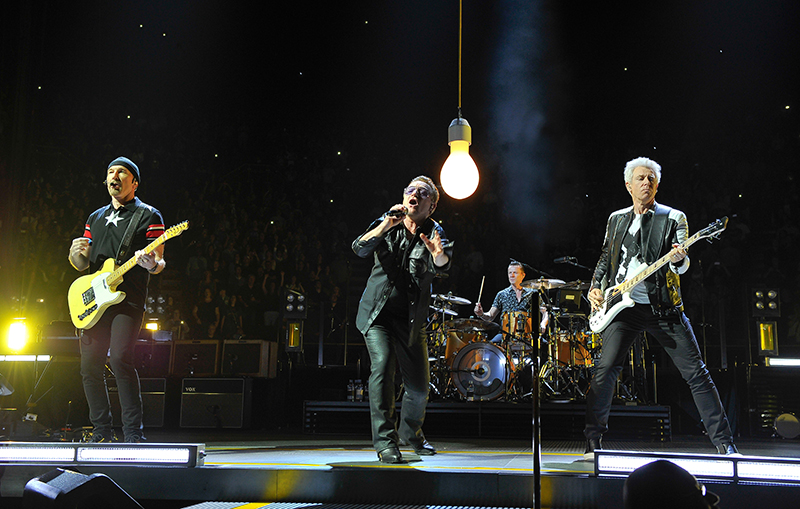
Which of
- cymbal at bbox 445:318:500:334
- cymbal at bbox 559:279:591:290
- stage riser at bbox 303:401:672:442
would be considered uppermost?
cymbal at bbox 559:279:591:290

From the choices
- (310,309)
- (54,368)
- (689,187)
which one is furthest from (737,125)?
(54,368)

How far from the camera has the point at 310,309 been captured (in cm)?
947

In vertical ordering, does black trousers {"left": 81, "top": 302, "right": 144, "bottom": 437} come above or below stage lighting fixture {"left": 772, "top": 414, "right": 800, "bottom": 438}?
above

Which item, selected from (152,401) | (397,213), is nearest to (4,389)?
(152,401)

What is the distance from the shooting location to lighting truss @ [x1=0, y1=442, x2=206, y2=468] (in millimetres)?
3254

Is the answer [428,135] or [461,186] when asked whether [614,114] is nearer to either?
[428,135]

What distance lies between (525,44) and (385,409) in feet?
27.2

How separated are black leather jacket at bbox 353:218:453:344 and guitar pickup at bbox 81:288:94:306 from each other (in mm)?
1618

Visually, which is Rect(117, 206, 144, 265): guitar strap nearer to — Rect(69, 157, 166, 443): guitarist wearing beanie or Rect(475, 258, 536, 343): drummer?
Rect(69, 157, 166, 443): guitarist wearing beanie

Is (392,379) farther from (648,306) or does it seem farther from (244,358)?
(244,358)

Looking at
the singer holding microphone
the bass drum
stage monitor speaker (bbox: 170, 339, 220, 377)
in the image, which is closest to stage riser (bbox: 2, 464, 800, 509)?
the singer holding microphone

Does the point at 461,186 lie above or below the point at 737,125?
below

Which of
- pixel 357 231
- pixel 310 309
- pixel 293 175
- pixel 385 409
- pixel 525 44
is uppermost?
pixel 525 44

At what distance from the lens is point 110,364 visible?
12.5 ft
